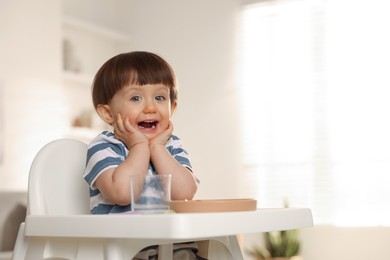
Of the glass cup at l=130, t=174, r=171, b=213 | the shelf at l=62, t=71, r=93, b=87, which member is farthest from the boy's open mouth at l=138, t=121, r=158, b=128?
the shelf at l=62, t=71, r=93, b=87

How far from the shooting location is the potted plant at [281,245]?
4641mm

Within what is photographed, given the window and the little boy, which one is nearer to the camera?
the little boy

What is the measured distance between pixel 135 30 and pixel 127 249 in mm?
4555

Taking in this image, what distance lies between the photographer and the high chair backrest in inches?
57.0

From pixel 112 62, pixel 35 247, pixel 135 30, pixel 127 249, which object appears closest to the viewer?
pixel 127 249

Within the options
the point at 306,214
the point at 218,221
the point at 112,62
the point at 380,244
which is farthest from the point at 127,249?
the point at 380,244

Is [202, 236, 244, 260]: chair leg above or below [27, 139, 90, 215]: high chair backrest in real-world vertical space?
below

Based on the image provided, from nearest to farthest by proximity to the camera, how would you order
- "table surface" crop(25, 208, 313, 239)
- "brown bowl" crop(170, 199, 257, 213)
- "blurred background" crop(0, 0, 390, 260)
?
1. "table surface" crop(25, 208, 313, 239)
2. "brown bowl" crop(170, 199, 257, 213)
3. "blurred background" crop(0, 0, 390, 260)

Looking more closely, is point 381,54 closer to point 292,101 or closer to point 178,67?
point 292,101

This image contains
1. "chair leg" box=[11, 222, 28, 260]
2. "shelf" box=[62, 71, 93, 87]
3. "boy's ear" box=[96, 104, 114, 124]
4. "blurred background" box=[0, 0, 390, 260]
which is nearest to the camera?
"chair leg" box=[11, 222, 28, 260]

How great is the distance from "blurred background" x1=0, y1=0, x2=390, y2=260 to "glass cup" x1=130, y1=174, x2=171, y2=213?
124 inches

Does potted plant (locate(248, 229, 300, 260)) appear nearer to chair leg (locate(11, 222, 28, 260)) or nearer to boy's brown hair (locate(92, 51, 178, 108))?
boy's brown hair (locate(92, 51, 178, 108))

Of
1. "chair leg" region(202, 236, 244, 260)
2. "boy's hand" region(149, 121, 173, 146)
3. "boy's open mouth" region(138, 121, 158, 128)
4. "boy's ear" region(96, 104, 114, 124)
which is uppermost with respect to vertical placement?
"boy's ear" region(96, 104, 114, 124)

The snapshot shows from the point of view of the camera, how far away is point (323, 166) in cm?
463
